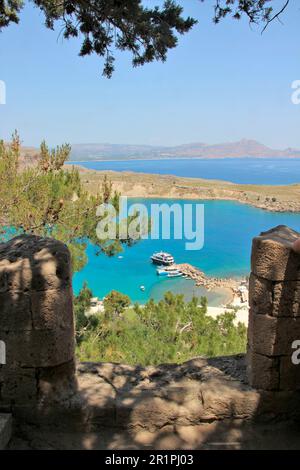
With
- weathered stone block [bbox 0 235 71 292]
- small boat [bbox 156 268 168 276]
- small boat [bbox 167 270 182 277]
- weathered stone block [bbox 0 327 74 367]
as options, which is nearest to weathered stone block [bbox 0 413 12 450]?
weathered stone block [bbox 0 327 74 367]

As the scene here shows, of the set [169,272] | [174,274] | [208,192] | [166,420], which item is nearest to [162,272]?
[169,272]

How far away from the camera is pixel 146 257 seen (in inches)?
1923

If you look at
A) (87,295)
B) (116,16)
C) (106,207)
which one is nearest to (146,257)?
(87,295)

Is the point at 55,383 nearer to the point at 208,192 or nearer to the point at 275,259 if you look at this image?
the point at 275,259

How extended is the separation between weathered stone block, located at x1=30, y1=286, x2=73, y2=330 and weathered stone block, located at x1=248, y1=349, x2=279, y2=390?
1.77 meters

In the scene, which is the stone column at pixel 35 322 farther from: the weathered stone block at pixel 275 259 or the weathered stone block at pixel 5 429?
the weathered stone block at pixel 275 259

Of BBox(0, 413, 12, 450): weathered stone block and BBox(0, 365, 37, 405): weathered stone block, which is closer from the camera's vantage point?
BBox(0, 413, 12, 450): weathered stone block

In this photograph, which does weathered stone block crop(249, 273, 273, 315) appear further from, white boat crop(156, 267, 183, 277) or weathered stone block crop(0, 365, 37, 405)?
white boat crop(156, 267, 183, 277)

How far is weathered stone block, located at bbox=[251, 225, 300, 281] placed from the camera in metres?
3.33

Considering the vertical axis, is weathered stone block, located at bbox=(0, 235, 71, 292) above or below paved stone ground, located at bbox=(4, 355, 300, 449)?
above

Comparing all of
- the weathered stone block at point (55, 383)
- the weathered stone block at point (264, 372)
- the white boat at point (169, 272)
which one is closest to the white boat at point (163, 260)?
the white boat at point (169, 272)

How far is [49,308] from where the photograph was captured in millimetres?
3355

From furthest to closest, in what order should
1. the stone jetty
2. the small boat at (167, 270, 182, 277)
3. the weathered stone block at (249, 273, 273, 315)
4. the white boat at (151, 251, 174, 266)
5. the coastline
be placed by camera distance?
1. the coastline
2. the white boat at (151, 251, 174, 266)
3. the small boat at (167, 270, 182, 277)
4. the stone jetty
5. the weathered stone block at (249, 273, 273, 315)

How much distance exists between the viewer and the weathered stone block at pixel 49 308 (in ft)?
10.9
